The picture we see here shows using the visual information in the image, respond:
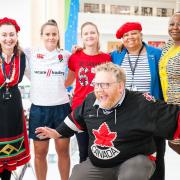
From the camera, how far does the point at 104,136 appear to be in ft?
6.69

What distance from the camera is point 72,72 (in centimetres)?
290

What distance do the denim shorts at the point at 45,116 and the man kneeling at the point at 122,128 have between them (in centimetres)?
59

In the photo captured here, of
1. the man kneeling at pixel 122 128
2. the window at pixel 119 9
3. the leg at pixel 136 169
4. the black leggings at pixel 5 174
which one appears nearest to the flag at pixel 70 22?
the black leggings at pixel 5 174

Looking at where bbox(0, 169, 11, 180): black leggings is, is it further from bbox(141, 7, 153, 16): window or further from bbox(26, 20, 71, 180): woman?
bbox(141, 7, 153, 16): window

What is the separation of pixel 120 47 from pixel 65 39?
2.87 metres

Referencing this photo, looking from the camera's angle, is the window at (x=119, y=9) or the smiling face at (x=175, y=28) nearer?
the smiling face at (x=175, y=28)

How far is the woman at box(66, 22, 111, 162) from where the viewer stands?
2646mm

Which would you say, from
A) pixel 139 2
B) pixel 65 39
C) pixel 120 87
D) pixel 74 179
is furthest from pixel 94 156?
pixel 139 2

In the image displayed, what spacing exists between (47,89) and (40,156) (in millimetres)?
Result: 600

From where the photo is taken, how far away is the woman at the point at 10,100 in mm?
2453

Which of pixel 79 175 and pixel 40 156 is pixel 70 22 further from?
pixel 79 175

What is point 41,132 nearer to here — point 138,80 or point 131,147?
point 131,147

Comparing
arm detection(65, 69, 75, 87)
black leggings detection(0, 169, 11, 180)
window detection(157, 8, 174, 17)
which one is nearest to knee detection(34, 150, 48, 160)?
A: black leggings detection(0, 169, 11, 180)

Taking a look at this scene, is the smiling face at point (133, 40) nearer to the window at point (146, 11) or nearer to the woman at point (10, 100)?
the woman at point (10, 100)
